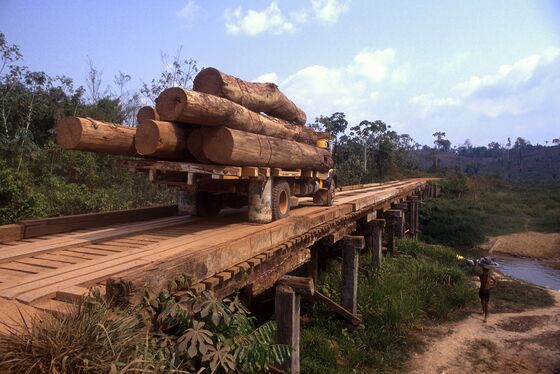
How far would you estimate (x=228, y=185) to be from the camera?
254 inches

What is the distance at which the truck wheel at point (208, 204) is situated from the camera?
7.12 meters

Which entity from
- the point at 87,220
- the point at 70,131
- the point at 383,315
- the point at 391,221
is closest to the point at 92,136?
the point at 70,131

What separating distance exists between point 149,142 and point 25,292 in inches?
102

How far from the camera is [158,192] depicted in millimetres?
15938

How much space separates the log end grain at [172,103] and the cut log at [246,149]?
1.90 ft

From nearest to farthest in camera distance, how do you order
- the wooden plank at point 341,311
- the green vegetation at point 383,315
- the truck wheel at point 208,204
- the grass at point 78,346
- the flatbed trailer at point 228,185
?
1. the grass at point 78,346
2. the flatbed trailer at point 228,185
3. the green vegetation at point 383,315
4. the truck wheel at point 208,204
5. the wooden plank at point 341,311

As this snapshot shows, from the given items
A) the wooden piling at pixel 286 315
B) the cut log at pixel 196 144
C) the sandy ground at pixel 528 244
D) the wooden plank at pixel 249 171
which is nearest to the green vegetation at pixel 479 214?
the sandy ground at pixel 528 244

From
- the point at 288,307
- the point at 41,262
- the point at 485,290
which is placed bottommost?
the point at 485,290

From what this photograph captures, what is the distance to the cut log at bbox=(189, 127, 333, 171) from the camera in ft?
17.6

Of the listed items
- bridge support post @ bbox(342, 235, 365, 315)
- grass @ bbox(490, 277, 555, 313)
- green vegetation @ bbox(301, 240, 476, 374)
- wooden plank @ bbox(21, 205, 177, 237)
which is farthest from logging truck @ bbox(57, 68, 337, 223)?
grass @ bbox(490, 277, 555, 313)

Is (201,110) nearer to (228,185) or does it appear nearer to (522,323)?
(228,185)

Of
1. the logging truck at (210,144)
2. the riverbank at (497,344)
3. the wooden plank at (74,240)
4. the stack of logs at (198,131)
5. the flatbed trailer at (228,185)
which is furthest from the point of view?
the riverbank at (497,344)

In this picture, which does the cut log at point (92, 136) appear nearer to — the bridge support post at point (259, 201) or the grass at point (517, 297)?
the bridge support post at point (259, 201)

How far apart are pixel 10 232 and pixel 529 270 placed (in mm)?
21259
